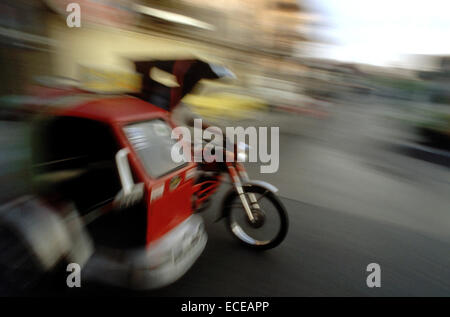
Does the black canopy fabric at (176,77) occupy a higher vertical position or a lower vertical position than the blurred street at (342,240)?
higher

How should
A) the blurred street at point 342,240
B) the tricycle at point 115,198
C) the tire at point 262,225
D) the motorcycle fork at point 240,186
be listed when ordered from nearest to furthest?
the tricycle at point 115,198 < the blurred street at point 342,240 < the tire at point 262,225 < the motorcycle fork at point 240,186

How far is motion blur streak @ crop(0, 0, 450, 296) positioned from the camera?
2.54 meters

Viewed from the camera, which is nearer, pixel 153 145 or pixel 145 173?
pixel 145 173

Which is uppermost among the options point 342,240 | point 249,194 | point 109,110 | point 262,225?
point 109,110

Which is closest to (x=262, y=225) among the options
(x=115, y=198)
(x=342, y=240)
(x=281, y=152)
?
(x=342, y=240)

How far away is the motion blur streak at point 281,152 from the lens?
2.54 m

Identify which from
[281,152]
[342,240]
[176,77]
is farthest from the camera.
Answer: [281,152]

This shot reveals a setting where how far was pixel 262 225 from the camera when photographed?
9.34ft

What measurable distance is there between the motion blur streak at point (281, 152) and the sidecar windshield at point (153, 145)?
0.35 meters

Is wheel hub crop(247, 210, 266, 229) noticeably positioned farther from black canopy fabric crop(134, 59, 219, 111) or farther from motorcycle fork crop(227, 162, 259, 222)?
black canopy fabric crop(134, 59, 219, 111)

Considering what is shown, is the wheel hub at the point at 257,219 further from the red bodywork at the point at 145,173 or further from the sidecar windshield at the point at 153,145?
the sidecar windshield at the point at 153,145

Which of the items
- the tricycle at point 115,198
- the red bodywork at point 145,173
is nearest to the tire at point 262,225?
the tricycle at point 115,198

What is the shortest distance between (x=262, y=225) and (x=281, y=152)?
4.31 m

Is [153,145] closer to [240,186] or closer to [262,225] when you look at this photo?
[240,186]
